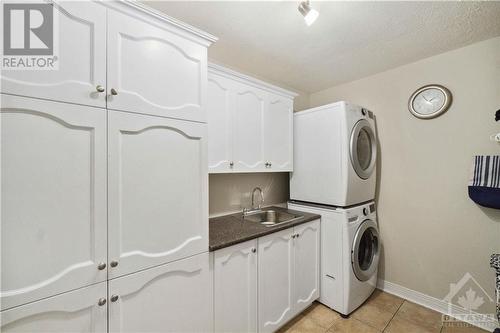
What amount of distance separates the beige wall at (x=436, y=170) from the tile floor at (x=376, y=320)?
0.25 meters

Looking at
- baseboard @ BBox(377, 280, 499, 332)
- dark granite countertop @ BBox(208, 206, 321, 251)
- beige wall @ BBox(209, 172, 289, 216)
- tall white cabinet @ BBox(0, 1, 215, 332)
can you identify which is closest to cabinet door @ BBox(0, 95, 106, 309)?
tall white cabinet @ BBox(0, 1, 215, 332)

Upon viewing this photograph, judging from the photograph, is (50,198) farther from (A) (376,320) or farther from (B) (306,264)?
(A) (376,320)

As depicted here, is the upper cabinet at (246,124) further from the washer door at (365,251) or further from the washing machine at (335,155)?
the washer door at (365,251)

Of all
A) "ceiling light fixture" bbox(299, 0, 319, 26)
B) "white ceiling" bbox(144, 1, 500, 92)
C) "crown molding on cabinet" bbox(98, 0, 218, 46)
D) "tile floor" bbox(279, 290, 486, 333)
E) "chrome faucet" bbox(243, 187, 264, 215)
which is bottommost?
"tile floor" bbox(279, 290, 486, 333)

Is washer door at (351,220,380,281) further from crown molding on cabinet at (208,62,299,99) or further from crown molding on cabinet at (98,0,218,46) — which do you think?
crown molding on cabinet at (98,0,218,46)

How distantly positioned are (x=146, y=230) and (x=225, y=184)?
45.3 inches

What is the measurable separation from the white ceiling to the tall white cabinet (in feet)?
1.45

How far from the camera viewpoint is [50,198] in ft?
2.73

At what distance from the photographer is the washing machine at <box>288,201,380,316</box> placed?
1.93 meters

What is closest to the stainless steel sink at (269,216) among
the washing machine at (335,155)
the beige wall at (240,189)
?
the beige wall at (240,189)

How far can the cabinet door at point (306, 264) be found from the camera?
1880 mm

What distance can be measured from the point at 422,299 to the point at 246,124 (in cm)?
240

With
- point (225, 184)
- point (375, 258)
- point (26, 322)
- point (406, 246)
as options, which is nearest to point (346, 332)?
point (375, 258)

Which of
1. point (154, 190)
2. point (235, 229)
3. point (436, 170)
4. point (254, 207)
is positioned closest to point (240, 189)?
point (254, 207)
